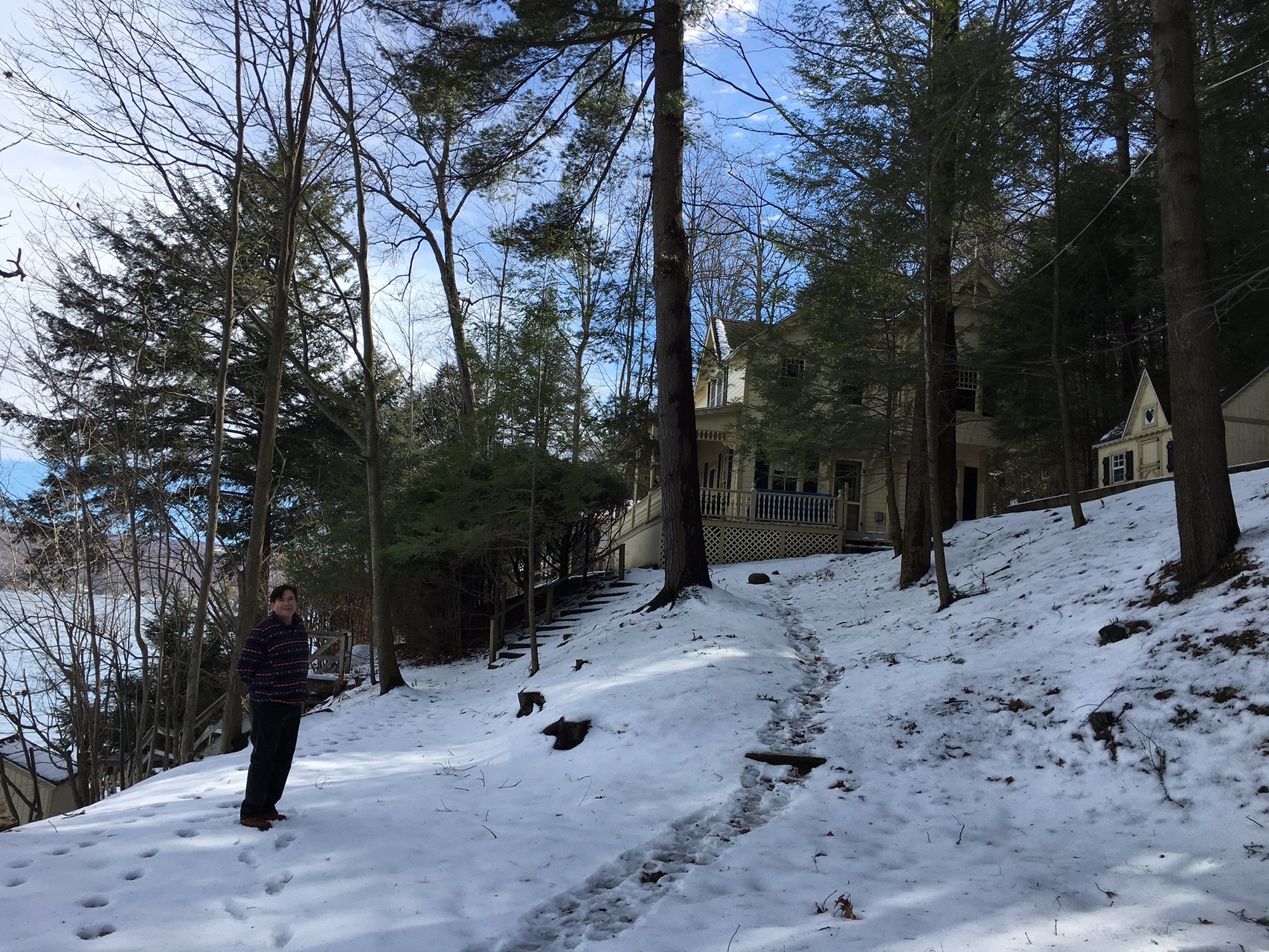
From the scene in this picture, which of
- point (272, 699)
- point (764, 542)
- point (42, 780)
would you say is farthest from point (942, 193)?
point (42, 780)

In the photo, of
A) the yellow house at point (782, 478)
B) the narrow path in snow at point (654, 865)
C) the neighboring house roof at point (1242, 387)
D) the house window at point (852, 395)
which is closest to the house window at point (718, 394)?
the yellow house at point (782, 478)

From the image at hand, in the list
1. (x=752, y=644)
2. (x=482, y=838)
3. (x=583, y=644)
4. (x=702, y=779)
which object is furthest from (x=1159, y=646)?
(x=583, y=644)

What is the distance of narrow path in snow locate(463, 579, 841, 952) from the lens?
3555 millimetres

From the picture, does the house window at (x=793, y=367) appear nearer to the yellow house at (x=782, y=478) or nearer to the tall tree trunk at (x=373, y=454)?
the yellow house at (x=782, y=478)

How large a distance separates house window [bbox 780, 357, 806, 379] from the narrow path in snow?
9708 millimetres

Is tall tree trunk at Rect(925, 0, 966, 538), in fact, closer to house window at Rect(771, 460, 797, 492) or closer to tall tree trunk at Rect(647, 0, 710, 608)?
tall tree trunk at Rect(647, 0, 710, 608)

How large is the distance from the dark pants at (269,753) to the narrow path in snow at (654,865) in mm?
1940

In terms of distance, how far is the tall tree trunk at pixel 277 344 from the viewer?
10195 mm

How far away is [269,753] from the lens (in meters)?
4.72

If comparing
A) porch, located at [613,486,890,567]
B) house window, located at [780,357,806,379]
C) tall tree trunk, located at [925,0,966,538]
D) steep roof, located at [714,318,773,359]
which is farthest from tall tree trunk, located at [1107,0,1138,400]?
porch, located at [613,486,890,567]

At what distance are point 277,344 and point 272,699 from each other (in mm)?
6995

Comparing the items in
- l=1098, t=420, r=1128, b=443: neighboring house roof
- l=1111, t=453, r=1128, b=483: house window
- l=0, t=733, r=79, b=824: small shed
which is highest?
l=1098, t=420, r=1128, b=443: neighboring house roof

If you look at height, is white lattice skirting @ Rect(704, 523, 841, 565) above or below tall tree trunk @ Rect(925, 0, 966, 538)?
below

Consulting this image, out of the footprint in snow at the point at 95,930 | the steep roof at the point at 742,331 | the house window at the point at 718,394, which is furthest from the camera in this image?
the house window at the point at 718,394
